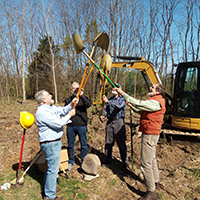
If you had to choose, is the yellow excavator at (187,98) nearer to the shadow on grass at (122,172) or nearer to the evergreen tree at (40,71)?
the shadow on grass at (122,172)

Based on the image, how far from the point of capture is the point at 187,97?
5.17 meters

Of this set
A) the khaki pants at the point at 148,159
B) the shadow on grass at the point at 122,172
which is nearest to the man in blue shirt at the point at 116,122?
the shadow on grass at the point at 122,172

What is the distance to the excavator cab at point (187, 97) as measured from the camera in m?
5.00

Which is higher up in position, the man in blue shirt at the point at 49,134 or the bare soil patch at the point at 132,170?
the man in blue shirt at the point at 49,134

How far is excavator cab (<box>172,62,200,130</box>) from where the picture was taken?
16.4 ft

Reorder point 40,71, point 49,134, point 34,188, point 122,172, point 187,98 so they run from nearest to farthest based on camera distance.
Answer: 1. point 49,134
2. point 34,188
3. point 122,172
4. point 187,98
5. point 40,71

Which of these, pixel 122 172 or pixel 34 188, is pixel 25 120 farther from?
pixel 122 172

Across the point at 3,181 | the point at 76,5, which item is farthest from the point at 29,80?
the point at 3,181

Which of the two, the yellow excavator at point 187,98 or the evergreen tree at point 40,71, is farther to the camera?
the evergreen tree at point 40,71

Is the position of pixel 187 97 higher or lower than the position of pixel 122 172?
higher

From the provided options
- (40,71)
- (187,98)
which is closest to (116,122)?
(187,98)

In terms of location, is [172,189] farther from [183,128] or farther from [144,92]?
[144,92]

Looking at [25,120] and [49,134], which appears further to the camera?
[25,120]

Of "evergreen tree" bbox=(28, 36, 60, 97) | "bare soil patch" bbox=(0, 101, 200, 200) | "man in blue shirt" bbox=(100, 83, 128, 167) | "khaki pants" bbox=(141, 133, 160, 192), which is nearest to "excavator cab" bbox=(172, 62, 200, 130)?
"bare soil patch" bbox=(0, 101, 200, 200)
